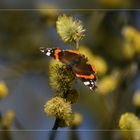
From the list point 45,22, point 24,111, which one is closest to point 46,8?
point 45,22

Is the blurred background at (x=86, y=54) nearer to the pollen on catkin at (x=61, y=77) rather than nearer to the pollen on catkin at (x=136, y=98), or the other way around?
the pollen on catkin at (x=136, y=98)

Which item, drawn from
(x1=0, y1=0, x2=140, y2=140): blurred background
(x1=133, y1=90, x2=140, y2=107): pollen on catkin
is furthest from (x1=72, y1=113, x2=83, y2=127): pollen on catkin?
(x1=133, y1=90, x2=140, y2=107): pollen on catkin

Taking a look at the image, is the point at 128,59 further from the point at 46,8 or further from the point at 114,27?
the point at 46,8

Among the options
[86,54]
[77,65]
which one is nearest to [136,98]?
[86,54]

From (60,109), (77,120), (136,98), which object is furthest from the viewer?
(136,98)

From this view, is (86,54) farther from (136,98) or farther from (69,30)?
(69,30)

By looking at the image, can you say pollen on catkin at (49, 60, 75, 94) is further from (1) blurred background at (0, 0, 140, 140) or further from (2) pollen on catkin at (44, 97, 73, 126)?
(1) blurred background at (0, 0, 140, 140)
